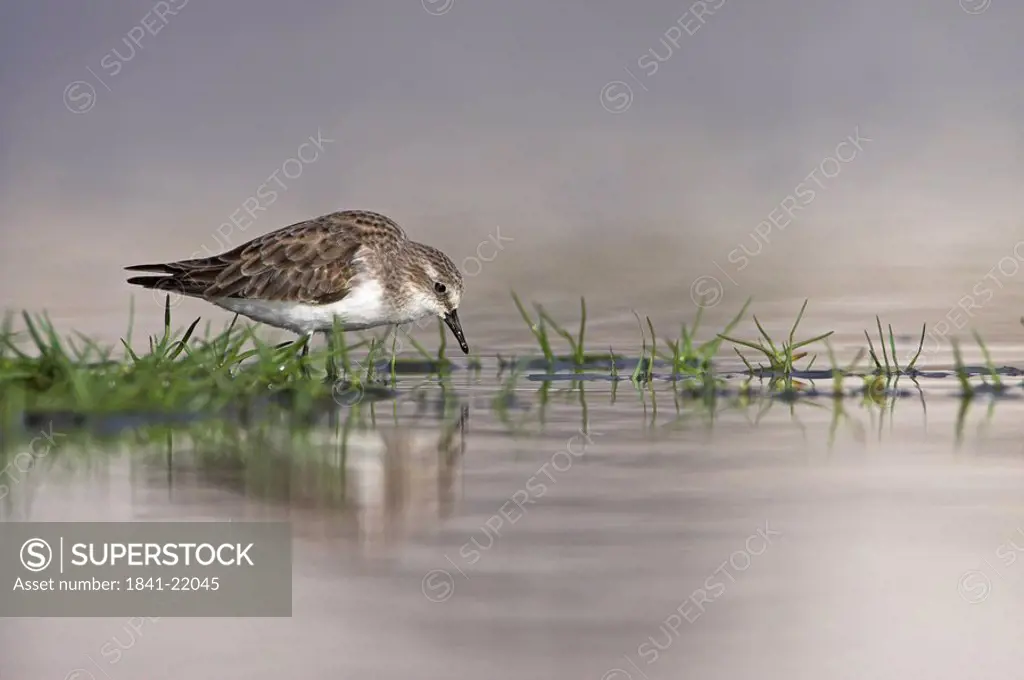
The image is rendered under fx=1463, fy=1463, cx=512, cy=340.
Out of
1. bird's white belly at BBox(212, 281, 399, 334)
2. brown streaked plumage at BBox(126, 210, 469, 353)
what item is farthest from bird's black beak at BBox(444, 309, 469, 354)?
bird's white belly at BBox(212, 281, 399, 334)

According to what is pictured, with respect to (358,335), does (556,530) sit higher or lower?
lower

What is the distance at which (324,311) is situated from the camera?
10500mm

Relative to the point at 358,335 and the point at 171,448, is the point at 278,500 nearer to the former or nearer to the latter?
the point at 171,448

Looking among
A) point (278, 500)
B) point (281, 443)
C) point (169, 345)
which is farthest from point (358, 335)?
point (278, 500)

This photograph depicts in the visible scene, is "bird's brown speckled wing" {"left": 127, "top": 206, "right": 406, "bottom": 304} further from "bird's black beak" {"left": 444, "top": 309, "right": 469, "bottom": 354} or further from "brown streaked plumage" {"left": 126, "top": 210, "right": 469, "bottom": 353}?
"bird's black beak" {"left": 444, "top": 309, "right": 469, "bottom": 354}

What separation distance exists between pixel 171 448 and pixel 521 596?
3060 millimetres

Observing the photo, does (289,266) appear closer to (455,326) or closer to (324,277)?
(324,277)

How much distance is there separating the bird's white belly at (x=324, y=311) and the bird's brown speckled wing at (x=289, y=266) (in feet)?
0.19

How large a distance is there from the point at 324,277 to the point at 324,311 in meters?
0.26

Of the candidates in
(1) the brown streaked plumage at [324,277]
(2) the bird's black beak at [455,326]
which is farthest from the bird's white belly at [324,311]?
(2) the bird's black beak at [455,326]

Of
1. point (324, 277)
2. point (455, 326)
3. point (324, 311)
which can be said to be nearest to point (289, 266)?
point (324, 277)

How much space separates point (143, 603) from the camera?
4.67 metres

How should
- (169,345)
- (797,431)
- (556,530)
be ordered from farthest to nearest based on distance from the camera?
(169,345) → (797,431) → (556,530)

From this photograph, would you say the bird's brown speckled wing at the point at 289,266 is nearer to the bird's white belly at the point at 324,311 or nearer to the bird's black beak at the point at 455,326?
the bird's white belly at the point at 324,311
